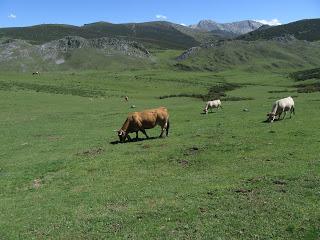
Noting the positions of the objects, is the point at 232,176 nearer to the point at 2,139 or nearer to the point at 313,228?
the point at 313,228

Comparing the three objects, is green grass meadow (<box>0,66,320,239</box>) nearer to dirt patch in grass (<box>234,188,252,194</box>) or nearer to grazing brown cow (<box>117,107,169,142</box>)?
dirt patch in grass (<box>234,188,252,194</box>)

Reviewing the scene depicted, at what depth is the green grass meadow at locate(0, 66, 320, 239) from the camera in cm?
1681

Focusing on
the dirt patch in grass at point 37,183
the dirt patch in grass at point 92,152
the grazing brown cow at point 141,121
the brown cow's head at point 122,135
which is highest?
the grazing brown cow at point 141,121

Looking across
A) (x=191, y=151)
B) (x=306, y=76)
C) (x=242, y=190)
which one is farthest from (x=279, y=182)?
(x=306, y=76)

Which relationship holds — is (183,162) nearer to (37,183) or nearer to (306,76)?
(37,183)

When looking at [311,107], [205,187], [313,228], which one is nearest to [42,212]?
[205,187]

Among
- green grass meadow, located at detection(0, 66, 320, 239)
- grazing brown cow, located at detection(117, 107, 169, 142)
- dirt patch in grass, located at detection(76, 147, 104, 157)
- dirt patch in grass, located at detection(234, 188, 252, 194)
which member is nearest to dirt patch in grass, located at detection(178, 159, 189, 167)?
green grass meadow, located at detection(0, 66, 320, 239)

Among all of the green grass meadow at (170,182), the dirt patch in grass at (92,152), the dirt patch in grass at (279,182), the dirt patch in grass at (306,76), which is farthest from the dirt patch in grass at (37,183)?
the dirt patch in grass at (306,76)

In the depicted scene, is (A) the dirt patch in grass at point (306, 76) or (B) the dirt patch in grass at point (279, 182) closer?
(B) the dirt patch in grass at point (279, 182)

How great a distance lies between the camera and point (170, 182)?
22.1 meters

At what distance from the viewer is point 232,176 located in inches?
866

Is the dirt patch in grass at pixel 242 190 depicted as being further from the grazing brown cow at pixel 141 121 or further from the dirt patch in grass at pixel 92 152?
the grazing brown cow at pixel 141 121

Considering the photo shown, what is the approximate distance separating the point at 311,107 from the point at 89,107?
32.2 metres

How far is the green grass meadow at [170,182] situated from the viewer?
16.8 metres
